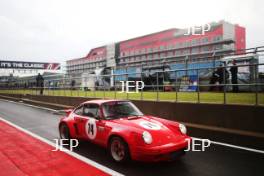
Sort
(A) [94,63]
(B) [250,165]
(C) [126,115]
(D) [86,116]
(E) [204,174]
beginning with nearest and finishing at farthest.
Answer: (E) [204,174], (B) [250,165], (C) [126,115], (D) [86,116], (A) [94,63]

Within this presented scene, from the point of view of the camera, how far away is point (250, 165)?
5230mm

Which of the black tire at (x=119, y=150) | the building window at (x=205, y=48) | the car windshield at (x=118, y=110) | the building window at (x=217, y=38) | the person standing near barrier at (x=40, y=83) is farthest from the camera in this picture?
the building window at (x=205, y=48)

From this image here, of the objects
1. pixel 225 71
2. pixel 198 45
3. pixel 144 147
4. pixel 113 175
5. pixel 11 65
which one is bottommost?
pixel 113 175

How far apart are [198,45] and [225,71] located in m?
52.5

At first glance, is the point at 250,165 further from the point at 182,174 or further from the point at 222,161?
the point at 182,174

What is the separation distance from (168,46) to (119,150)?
63970 mm

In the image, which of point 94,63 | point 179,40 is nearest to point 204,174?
point 179,40

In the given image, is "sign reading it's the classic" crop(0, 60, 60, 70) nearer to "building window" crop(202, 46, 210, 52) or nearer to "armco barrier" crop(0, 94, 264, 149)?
"building window" crop(202, 46, 210, 52)

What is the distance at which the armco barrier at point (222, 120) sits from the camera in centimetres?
682

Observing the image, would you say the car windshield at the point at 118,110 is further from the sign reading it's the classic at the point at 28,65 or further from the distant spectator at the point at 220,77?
the sign reading it's the classic at the point at 28,65

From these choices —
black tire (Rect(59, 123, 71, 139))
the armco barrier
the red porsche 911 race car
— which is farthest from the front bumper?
black tire (Rect(59, 123, 71, 139))

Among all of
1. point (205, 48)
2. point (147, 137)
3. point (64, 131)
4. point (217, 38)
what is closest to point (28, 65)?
point (205, 48)

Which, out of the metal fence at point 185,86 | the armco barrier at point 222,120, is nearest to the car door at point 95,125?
the armco barrier at point 222,120

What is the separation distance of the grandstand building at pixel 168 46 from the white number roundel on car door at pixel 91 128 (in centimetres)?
3229
